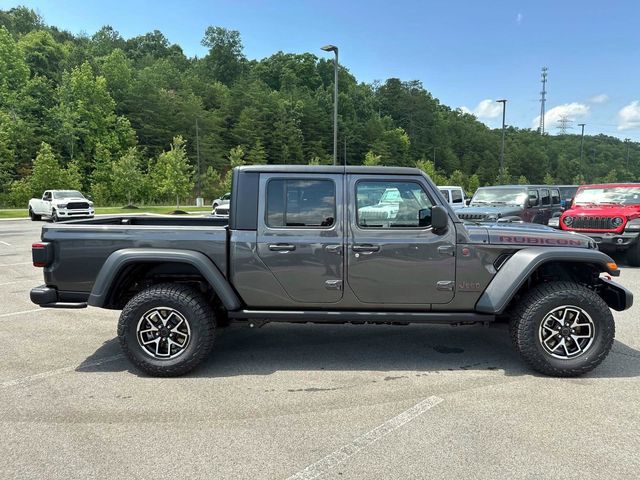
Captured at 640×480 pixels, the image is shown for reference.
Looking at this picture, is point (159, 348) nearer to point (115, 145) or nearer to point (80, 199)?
point (80, 199)

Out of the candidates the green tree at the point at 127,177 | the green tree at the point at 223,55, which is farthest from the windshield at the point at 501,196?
the green tree at the point at 223,55

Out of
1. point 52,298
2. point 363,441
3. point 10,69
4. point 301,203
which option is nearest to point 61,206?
point 52,298

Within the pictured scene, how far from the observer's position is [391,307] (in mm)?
4273

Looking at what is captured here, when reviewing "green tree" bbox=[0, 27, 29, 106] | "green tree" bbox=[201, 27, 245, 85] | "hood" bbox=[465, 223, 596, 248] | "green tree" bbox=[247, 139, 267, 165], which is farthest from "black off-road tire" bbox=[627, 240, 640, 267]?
"green tree" bbox=[201, 27, 245, 85]

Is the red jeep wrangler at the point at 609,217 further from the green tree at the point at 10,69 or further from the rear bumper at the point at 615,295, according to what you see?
the green tree at the point at 10,69

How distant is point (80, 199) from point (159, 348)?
25114 mm

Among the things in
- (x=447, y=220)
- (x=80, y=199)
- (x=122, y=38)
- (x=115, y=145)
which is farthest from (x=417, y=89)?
(x=447, y=220)

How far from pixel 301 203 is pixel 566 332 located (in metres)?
2.73

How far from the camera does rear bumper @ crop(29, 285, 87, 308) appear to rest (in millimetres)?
4273

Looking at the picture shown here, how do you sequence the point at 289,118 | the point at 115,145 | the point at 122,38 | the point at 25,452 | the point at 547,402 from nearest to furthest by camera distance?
the point at 25,452 → the point at 547,402 → the point at 115,145 → the point at 289,118 → the point at 122,38

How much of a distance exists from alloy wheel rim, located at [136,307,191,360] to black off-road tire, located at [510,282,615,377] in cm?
311

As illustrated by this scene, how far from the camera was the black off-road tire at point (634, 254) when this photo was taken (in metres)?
9.91

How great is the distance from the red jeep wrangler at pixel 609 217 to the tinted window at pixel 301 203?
846cm

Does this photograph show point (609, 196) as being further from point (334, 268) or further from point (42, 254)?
point (42, 254)
